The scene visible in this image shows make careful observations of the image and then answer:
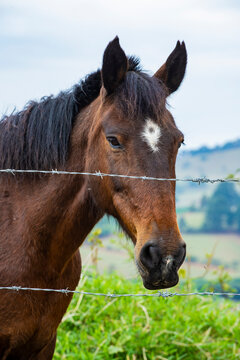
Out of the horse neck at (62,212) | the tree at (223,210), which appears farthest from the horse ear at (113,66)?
the tree at (223,210)

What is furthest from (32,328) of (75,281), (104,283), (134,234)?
(104,283)

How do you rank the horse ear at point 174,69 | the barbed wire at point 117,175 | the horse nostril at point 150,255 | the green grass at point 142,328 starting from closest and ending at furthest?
1. the horse nostril at point 150,255
2. the barbed wire at point 117,175
3. the horse ear at point 174,69
4. the green grass at point 142,328

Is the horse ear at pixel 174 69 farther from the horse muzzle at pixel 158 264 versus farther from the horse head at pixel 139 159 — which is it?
the horse muzzle at pixel 158 264

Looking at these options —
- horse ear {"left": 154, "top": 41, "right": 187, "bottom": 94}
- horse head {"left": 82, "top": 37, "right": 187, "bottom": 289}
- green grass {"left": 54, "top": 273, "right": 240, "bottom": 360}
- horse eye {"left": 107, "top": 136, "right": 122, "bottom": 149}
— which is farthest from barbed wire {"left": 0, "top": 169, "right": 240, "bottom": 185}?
green grass {"left": 54, "top": 273, "right": 240, "bottom": 360}

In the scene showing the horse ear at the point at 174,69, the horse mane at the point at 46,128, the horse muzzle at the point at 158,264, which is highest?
the horse ear at the point at 174,69

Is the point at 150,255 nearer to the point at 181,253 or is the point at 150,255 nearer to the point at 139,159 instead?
the point at 181,253

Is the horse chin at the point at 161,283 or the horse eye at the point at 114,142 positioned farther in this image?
the horse eye at the point at 114,142

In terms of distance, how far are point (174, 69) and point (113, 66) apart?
55 centimetres

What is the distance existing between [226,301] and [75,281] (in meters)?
3.59

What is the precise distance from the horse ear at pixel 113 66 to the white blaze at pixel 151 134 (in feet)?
1.19

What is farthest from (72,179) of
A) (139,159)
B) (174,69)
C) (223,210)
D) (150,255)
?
(223,210)

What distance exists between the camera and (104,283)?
5871 millimetres

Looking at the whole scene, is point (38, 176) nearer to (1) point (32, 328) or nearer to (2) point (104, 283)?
(1) point (32, 328)

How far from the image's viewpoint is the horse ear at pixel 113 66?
281cm
